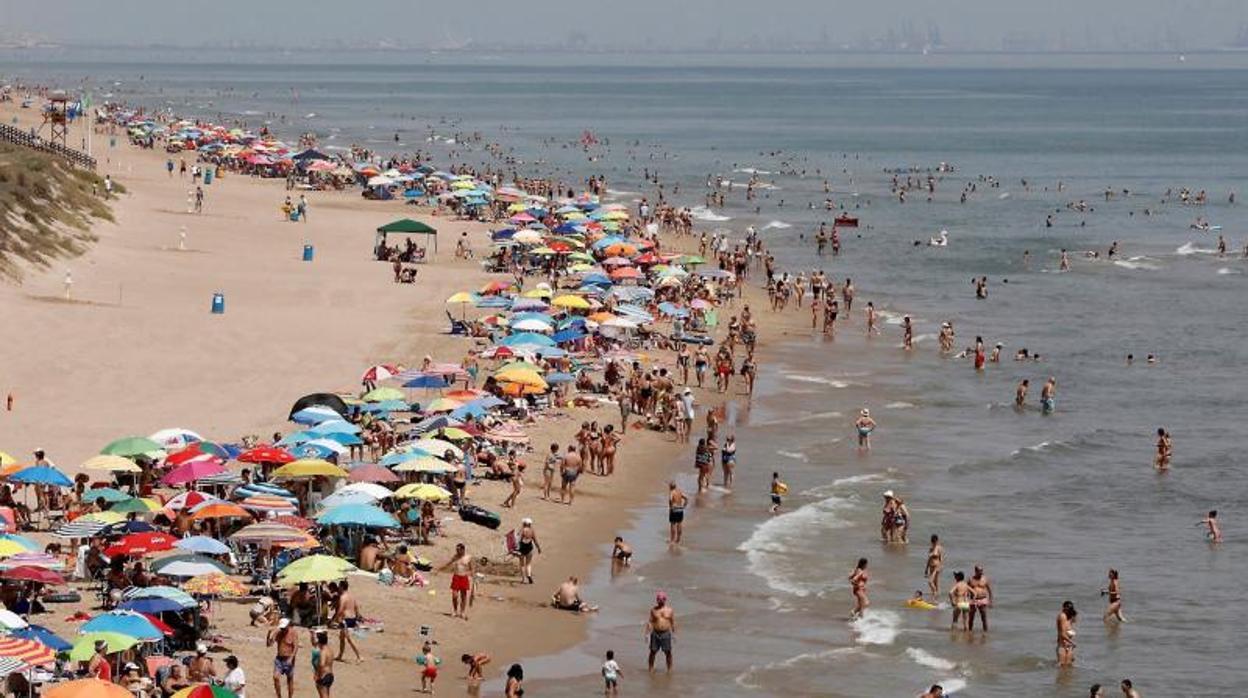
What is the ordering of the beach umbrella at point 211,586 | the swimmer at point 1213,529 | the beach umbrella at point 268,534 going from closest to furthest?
the beach umbrella at point 211,586 → the beach umbrella at point 268,534 → the swimmer at point 1213,529

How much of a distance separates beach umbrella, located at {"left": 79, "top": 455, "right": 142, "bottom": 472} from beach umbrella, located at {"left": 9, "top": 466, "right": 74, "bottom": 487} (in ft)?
2.28

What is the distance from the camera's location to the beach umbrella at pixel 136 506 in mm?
23500

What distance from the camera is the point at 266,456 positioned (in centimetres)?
2638

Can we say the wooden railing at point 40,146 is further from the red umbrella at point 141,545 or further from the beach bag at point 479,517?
the red umbrella at point 141,545

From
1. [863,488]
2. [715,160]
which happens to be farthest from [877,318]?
[715,160]

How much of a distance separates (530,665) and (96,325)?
21.2 meters

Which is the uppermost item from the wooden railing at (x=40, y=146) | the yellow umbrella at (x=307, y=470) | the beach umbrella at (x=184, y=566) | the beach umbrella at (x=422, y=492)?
the wooden railing at (x=40, y=146)

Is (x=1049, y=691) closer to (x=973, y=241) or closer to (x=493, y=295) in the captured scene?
(x=493, y=295)

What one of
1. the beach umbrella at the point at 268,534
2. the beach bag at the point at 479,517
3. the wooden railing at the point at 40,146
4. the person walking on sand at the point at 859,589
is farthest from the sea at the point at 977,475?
the wooden railing at the point at 40,146

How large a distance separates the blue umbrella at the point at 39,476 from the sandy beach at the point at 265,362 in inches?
133

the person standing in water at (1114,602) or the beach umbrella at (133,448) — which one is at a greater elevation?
the beach umbrella at (133,448)

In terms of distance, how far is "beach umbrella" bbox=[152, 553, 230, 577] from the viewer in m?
20.8

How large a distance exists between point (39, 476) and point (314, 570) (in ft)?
17.8

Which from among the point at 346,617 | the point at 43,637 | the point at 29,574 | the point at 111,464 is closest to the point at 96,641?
the point at 43,637
